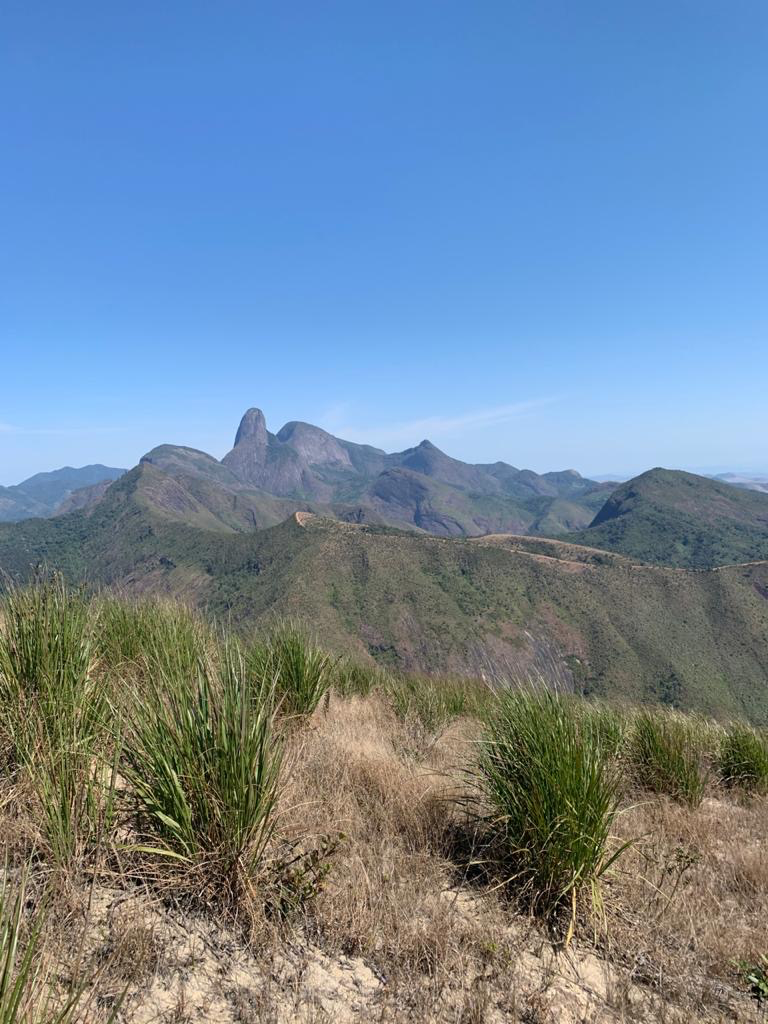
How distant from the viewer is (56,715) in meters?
2.46

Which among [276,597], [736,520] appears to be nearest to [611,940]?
[276,597]

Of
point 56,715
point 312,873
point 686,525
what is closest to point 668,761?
point 312,873

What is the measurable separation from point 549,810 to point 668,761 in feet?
7.10

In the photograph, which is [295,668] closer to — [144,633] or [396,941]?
[144,633]

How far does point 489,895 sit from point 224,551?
125 m

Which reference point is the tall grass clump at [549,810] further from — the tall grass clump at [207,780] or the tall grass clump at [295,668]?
the tall grass clump at [295,668]

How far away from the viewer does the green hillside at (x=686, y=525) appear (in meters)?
150

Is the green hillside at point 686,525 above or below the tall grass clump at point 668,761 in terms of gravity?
below

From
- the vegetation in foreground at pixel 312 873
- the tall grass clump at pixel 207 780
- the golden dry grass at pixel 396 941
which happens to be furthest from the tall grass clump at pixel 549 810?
the tall grass clump at pixel 207 780

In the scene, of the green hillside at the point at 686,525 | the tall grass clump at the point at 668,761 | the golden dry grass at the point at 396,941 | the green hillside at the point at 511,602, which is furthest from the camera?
the green hillside at the point at 686,525

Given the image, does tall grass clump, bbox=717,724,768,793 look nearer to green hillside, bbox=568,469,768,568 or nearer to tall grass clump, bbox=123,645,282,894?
tall grass clump, bbox=123,645,282,894

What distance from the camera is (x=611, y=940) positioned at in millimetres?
2115

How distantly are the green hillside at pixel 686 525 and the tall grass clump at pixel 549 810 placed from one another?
163282 mm

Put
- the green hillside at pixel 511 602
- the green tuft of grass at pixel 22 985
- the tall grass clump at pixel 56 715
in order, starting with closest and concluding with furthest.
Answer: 1. the green tuft of grass at pixel 22 985
2. the tall grass clump at pixel 56 715
3. the green hillside at pixel 511 602
